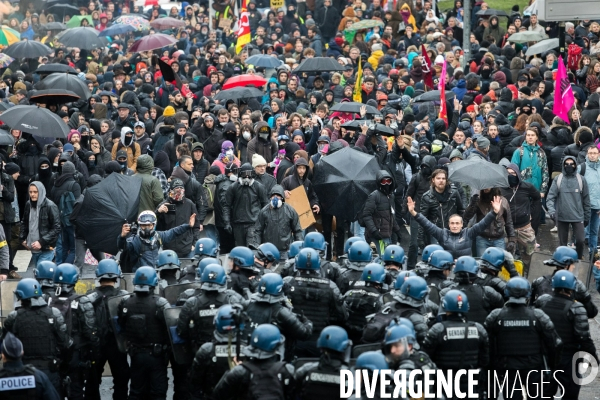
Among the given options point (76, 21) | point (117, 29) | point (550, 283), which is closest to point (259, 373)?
point (550, 283)

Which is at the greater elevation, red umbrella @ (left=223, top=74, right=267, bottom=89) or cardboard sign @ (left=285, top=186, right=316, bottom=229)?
red umbrella @ (left=223, top=74, right=267, bottom=89)

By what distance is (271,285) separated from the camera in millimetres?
10086

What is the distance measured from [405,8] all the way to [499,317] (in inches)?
731

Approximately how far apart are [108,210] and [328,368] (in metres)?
6.06

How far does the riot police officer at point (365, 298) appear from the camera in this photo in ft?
35.7

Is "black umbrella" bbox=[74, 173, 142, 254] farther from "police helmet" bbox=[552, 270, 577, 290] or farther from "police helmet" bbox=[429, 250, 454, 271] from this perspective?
"police helmet" bbox=[552, 270, 577, 290]

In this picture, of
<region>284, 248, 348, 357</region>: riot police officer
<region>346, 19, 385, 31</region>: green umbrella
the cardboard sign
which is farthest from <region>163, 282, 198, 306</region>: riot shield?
<region>346, 19, 385, 31</region>: green umbrella

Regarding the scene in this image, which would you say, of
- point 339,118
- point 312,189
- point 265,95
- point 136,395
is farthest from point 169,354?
point 265,95

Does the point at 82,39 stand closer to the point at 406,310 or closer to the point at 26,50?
the point at 26,50

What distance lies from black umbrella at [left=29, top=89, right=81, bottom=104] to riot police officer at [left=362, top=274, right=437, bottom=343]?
408 inches

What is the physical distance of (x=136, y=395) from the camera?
1102cm

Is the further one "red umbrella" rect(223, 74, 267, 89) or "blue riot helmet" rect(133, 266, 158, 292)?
"red umbrella" rect(223, 74, 267, 89)

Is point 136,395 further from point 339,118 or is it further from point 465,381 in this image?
point 339,118

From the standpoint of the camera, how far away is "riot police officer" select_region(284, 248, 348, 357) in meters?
10.9
